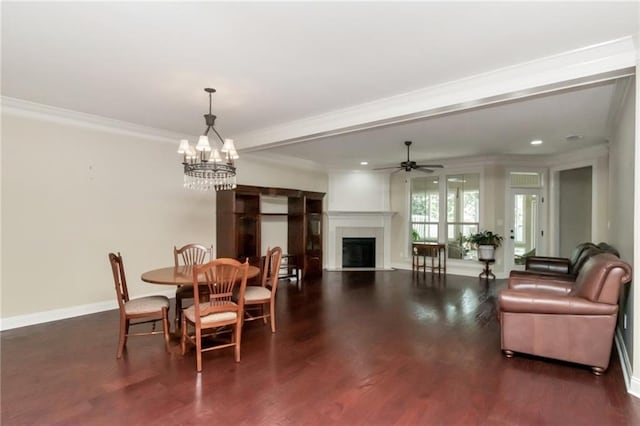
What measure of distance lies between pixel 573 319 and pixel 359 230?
18.9 ft

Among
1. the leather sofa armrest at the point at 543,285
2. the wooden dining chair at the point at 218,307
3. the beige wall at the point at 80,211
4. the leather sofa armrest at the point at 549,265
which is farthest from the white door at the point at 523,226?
the beige wall at the point at 80,211

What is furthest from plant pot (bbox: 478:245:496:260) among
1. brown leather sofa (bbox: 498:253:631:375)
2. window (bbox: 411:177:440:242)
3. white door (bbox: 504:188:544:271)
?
brown leather sofa (bbox: 498:253:631:375)

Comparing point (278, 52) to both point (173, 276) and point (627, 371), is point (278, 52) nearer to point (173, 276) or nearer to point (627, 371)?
point (173, 276)

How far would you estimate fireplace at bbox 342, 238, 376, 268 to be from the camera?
27.5 ft

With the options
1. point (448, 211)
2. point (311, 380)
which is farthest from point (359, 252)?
point (311, 380)

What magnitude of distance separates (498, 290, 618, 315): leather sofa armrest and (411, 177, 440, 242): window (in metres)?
5.02

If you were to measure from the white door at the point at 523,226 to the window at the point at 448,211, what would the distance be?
2.33 feet

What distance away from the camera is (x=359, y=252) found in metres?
8.44

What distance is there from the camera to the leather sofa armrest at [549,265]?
5.10m

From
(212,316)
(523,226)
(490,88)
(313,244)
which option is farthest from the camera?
(313,244)

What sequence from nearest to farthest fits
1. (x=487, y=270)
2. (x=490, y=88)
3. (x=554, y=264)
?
(x=490, y=88)
(x=554, y=264)
(x=487, y=270)

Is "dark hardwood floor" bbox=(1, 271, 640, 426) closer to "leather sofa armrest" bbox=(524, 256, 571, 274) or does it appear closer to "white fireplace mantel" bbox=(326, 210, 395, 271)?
"leather sofa armrest" bbox=(524, 256, 571, 274)

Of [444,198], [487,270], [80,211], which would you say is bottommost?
[487,270]

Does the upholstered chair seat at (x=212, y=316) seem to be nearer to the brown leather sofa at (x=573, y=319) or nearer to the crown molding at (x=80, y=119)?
the brown leather sofa at (x=573, y=319)
